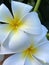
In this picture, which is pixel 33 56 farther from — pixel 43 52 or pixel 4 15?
pixel 4 15

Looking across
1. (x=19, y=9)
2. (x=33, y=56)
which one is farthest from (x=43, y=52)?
(x=19, y=9)

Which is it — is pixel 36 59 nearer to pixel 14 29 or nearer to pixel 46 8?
pixel 14 29

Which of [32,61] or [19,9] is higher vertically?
[19,9]

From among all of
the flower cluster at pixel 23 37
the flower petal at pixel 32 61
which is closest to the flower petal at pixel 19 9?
the flower cluster at pixel 23 37

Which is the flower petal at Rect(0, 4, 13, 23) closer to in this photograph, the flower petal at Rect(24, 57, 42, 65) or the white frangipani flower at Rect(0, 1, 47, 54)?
the white frangipani flower at Rect(0, 1, 47, 54)

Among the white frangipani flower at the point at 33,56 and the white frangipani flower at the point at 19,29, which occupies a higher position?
the white frangipani flower at the point at 19,29

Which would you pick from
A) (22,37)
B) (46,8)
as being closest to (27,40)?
(22,37)

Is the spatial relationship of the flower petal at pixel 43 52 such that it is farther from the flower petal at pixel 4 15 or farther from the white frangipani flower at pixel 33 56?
the flower petal at pixel 4 15

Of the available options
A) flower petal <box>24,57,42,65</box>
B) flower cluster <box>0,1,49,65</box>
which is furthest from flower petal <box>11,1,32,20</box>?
flower petal <box>24,57,42,65</box>
